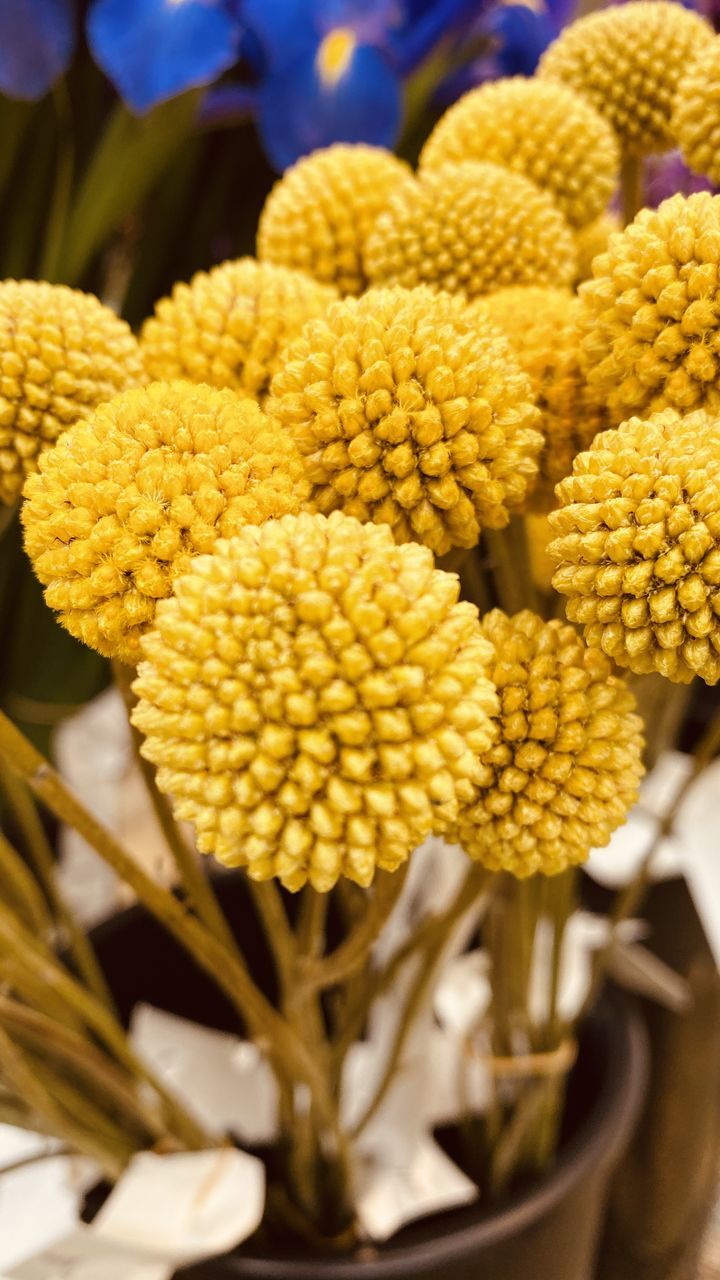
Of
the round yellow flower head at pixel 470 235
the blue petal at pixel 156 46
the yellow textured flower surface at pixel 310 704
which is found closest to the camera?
the yellow textured flower surface at pixel 310 704

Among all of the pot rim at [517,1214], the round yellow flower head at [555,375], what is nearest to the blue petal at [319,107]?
the round yellow flower head at [555,375]

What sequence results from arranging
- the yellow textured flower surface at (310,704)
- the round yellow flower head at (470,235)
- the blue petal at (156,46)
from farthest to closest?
the blue petal at (156,46) < the round yellow flower head at (470,235) < the yellow textured flower surface at (310,704)

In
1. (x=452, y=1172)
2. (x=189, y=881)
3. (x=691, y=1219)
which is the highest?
(x=189, y=881)

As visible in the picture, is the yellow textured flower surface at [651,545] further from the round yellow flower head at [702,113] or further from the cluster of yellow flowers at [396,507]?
the round yellow flower head at [702,113]

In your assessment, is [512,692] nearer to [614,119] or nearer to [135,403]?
[135,403]

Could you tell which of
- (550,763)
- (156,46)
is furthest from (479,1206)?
(156,46)

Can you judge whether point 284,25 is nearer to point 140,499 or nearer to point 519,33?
point 519,33

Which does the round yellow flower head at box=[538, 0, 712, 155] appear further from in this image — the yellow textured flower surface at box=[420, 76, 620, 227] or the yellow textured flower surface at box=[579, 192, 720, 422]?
the yellow textured flower surface at box=[579, 192, 720, 422]

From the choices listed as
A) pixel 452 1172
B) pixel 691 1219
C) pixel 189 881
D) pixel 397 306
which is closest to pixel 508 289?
pixel 397 306
